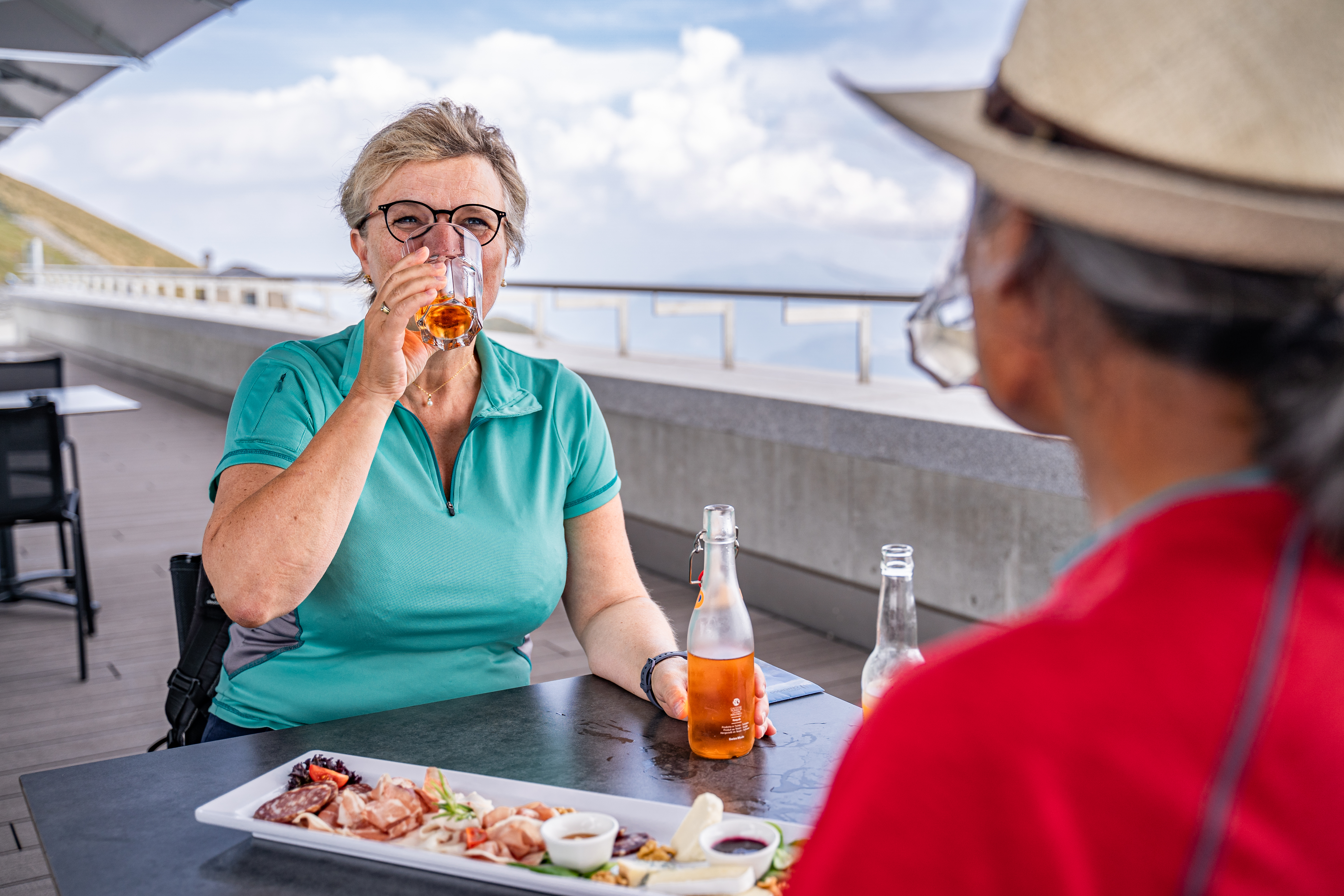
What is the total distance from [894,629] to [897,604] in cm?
3

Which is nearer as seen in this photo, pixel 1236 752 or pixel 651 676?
pixel 1236 752

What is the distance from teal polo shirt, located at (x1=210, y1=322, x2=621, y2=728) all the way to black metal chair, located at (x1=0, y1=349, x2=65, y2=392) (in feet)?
13.2

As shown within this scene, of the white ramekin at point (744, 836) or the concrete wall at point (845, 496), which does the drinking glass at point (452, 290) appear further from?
the concrete wall at point (845, 496)

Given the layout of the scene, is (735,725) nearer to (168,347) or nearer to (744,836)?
(744,836)

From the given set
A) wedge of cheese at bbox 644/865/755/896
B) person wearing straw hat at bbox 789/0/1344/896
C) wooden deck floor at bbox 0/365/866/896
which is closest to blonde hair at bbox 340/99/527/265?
wedge of cheese at bbox 644/865/755/896

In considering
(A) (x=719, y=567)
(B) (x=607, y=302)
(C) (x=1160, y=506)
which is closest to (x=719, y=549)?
(A) (x=719, y=567)

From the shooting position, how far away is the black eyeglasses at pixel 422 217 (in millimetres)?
1902

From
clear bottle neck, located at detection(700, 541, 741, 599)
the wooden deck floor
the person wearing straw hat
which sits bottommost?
the wooden deck floor

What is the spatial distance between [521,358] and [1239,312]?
163 cm

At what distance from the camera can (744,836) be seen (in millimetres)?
1137

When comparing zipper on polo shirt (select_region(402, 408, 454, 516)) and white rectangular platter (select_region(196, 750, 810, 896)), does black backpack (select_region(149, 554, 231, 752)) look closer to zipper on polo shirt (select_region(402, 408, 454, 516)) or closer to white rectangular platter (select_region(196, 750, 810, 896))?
zipper on polo shirt (select_region(402, 408, 454, 516))

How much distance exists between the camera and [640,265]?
1009 centimetres

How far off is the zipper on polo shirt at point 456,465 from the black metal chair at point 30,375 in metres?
4.08

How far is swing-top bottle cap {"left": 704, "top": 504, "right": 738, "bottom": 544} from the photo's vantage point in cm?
133
